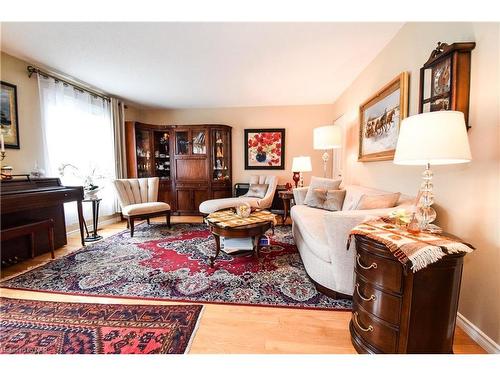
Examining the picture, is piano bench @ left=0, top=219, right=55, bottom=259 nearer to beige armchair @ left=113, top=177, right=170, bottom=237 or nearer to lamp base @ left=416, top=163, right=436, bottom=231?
beige armchair @ left=113, top=177, right=170, bottom=237

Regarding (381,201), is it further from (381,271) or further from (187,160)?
(187,160)

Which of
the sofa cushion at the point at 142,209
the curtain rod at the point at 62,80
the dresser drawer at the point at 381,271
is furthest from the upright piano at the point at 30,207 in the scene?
the dresser drawer at the point at 381,271

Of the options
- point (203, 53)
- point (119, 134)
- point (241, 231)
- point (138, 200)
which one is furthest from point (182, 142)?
point (241, 231)

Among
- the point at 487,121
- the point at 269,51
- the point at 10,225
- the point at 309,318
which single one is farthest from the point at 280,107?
the point at 10,225

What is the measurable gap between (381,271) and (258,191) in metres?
3.35

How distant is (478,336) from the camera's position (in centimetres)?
130

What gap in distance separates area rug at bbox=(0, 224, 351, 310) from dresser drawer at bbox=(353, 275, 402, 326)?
51 centimetres

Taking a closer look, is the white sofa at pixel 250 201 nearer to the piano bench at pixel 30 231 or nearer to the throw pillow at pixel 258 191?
the throw pillow at pixel 258 191

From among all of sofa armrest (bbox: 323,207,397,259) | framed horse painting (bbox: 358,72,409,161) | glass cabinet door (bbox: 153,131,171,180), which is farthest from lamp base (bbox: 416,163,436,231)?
glass cabinet door (bbox: 153,131,171,180)

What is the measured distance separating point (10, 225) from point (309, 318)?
10.3 feet

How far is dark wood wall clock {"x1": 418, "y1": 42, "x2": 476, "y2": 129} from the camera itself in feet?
4.49

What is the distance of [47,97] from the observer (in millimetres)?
3074

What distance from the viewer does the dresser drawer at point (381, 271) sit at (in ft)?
3.53
